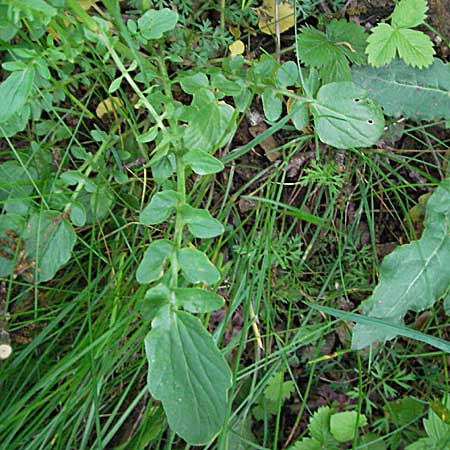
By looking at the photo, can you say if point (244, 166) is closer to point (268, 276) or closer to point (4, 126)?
point (268, 276)

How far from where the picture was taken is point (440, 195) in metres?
1.36

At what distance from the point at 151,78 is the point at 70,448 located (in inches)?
33.1

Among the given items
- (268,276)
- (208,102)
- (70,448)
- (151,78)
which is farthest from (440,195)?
(70,448)

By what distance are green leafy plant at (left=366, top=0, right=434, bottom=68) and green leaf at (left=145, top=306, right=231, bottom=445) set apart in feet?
2.55

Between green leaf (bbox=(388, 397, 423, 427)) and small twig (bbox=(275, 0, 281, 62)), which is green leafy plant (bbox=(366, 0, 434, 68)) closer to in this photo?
small twig (bbox=(275, 0, 281, 62))

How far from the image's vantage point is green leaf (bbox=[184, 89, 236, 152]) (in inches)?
44.9

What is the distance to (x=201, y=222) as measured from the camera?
1021 mm

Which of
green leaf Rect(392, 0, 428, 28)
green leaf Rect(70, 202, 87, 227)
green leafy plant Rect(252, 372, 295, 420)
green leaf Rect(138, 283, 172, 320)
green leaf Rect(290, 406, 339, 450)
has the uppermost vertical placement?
green leaf Rect(392, 0, 428, 28)

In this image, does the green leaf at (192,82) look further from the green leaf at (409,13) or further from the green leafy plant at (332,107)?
the green leaf at (409,13)

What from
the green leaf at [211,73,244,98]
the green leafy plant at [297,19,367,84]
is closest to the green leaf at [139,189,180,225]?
the green leaf at [211,73,244,98]

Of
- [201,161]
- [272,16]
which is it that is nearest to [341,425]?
[201,161]

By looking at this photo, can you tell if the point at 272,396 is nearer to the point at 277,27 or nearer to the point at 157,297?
the point at 157,297

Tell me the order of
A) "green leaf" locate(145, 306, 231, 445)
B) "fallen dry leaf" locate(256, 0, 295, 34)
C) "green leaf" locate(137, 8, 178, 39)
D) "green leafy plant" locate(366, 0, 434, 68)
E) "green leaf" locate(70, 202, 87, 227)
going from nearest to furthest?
"green leaf" locate(145, 306, 231, 445)
"green leaf" locate(137, 8, 178, 39)
"green leaf" locate(70, 202, 87, 227)
"green leafy plant" locate(366, 0, 434, 68)
"fallen dry leaf" locate(256, 0, 295, 34)

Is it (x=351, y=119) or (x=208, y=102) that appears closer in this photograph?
(x=208, y=102)
